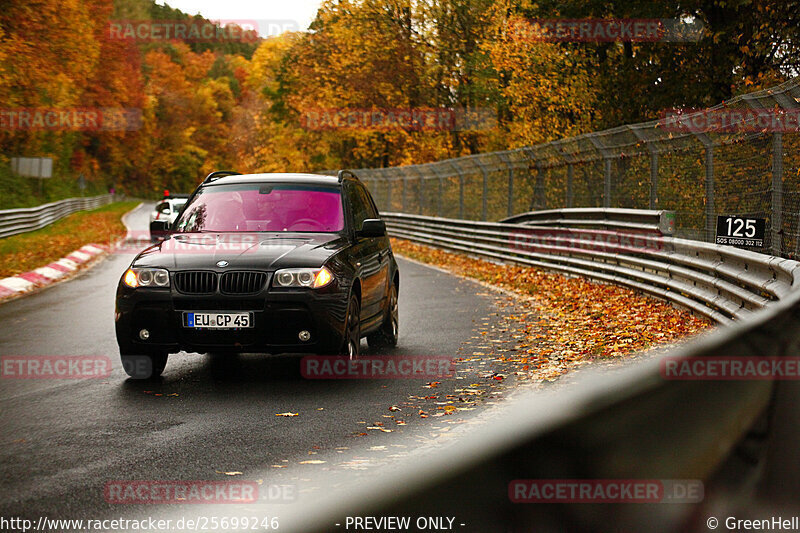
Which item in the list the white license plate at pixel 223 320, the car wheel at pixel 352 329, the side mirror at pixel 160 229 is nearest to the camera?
the white license plate at pixel 223 320

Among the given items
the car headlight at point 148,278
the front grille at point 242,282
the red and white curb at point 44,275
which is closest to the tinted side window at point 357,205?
the front grille at point 242,282

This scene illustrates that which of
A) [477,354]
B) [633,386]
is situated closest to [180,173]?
[477,354]

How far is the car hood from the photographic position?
8.27m

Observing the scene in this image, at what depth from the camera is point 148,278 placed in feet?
27.2

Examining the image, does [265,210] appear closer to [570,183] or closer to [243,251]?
[243,251]

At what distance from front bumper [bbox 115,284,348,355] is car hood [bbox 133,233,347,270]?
259 mm

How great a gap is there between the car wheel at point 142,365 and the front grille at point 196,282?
2.61 ft

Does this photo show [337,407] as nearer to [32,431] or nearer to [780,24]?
[32,431]

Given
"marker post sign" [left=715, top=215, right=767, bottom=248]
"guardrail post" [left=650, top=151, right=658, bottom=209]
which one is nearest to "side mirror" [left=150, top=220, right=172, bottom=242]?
"marker post sign" [left=715, top=215, right=767, bottom=248]

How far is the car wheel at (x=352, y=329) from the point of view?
852cm

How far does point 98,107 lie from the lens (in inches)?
3108

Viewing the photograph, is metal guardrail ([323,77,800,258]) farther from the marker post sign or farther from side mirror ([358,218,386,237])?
side mirror ([358,218,386,237])

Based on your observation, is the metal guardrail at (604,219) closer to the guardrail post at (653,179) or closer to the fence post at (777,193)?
the guardrail post at (653,179)

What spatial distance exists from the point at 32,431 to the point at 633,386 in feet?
19.4
